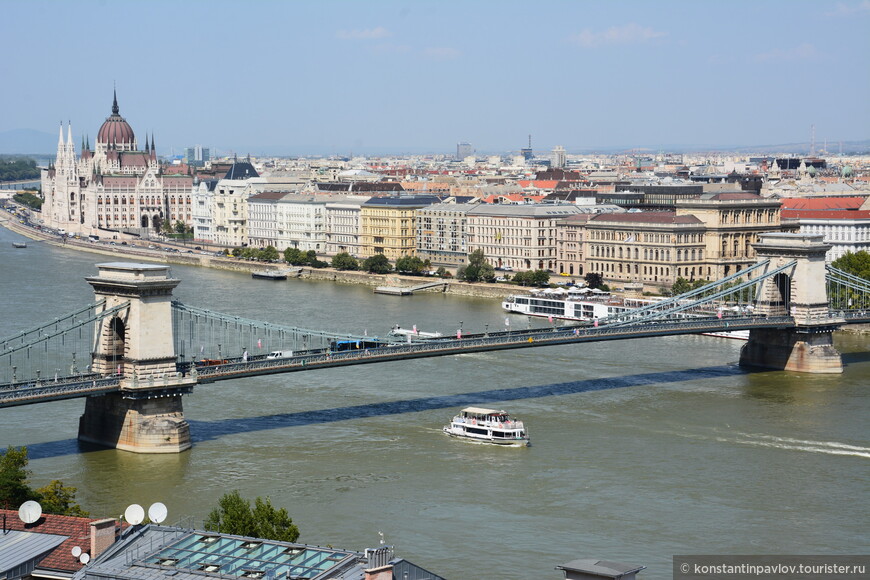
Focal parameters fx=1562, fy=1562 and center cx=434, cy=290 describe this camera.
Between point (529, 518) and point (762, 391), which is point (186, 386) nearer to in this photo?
point (529, 518)

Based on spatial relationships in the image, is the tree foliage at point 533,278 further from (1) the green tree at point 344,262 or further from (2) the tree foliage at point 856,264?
(2) the tree foliage at point 856,264

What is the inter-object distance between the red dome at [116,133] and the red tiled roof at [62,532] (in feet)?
319

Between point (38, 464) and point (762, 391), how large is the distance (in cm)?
1536

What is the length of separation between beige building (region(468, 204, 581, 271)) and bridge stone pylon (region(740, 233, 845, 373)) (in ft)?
72.7

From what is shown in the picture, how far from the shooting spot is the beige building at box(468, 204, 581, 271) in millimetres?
60031

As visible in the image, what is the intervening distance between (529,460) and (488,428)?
149 cm

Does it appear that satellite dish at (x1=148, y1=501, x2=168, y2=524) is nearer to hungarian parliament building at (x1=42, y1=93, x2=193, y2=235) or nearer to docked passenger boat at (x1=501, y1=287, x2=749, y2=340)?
docked passenger boat at (x1=501, y1=287, x2=749, y2=340)

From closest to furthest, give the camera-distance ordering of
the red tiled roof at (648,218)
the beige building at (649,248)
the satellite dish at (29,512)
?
the satellite dish at (29,512), the beige building at (649,248), the red tiled roof at (648,218)

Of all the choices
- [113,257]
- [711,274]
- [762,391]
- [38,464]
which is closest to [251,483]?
[38,464]

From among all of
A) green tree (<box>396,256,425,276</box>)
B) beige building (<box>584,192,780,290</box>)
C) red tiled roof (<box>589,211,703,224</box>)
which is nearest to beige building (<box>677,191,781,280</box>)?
beige building (<box>584,192,780,290</box>)

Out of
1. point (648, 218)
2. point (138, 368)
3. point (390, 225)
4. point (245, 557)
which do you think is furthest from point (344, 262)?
point (245, 557)

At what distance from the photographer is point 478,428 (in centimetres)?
2591

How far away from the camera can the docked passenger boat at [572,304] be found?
46.0 m

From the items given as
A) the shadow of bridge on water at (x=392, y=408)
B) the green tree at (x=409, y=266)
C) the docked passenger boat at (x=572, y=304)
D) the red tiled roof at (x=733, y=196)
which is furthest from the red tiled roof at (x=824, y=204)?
the shadow of bridge on water at (x=392, y=408)
